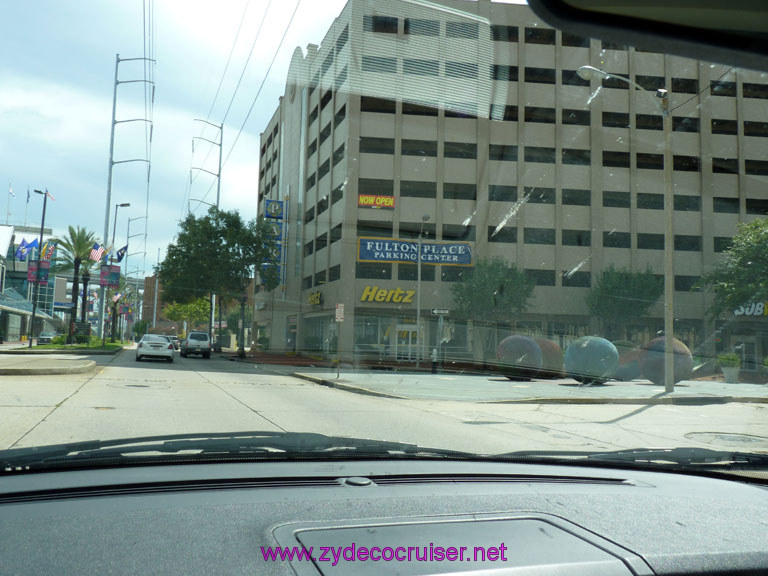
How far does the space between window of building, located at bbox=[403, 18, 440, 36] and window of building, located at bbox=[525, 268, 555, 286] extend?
28.1 m

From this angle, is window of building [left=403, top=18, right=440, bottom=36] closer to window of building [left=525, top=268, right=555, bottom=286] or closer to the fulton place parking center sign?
window of building [left=525, top=268, right=555, bottom=286]

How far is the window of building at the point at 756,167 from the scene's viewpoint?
654cm

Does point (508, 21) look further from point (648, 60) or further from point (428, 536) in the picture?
point (428, 536)

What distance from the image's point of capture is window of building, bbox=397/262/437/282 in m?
39.8

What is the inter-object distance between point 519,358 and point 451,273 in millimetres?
16699

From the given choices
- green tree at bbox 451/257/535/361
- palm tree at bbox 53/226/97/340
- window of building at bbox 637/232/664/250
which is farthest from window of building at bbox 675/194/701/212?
palm tree at bbox 53/226/97/340

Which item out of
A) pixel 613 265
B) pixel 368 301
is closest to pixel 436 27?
pixel 613 265

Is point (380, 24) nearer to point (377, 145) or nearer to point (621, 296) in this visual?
point (621, 296)

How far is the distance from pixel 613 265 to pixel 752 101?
25701 millimetres

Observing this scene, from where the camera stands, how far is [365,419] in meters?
8.98

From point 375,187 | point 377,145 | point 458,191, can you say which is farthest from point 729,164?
point 375,187

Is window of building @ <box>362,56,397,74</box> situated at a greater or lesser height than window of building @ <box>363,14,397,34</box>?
lesser

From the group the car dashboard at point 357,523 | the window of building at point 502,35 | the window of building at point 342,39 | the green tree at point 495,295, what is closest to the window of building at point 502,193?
the green tree at point 495,295

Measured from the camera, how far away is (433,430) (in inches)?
326
